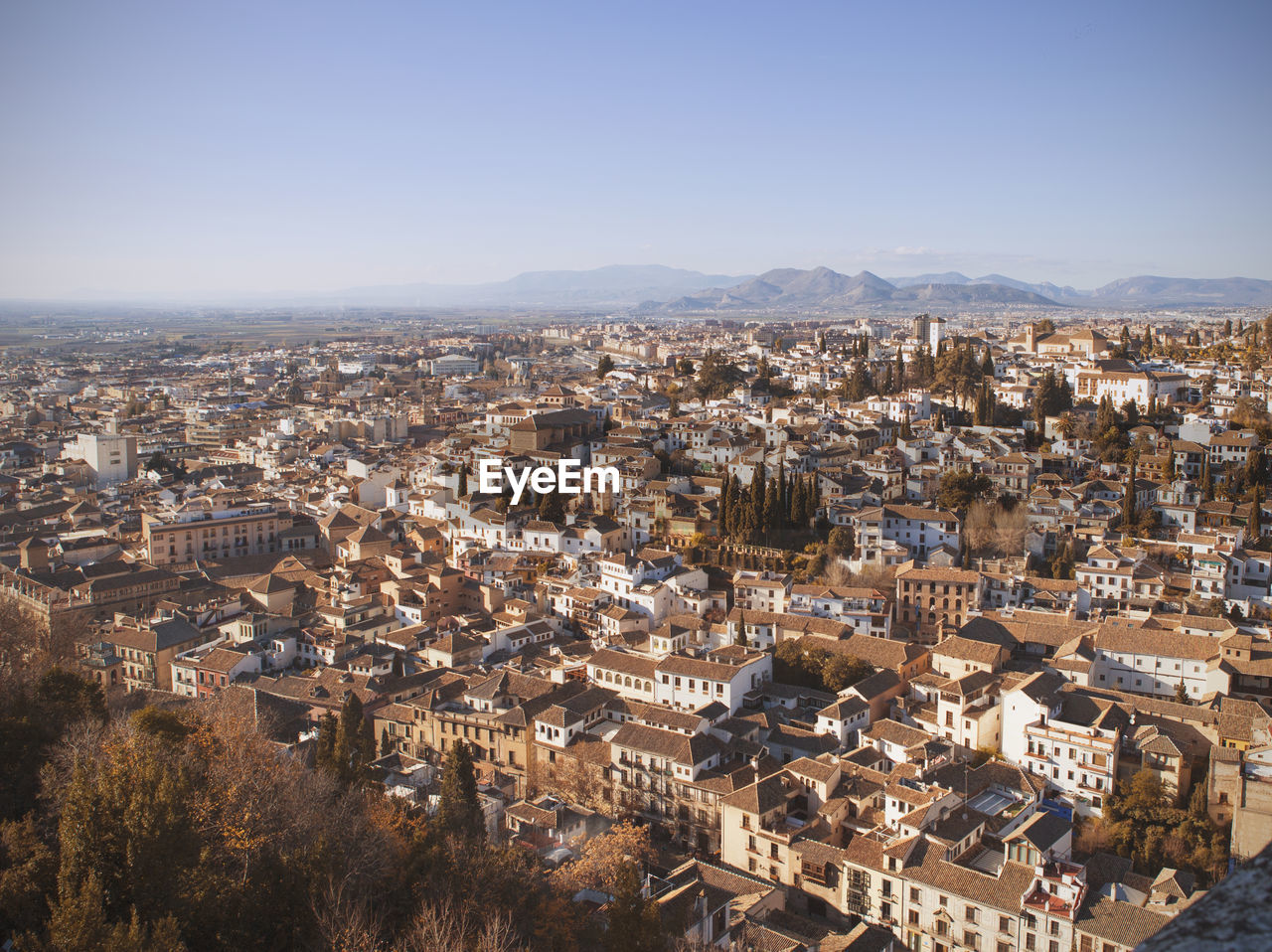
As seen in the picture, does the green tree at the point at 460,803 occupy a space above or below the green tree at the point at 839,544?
below

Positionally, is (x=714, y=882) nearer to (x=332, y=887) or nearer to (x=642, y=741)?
(x=642, y=741)

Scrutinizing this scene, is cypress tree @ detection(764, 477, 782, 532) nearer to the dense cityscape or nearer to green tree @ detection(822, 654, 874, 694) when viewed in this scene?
the dense cityscape

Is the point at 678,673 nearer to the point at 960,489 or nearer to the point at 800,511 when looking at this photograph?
the point at 800,511

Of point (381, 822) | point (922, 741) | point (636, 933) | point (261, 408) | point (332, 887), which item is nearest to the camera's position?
point (332, 887)

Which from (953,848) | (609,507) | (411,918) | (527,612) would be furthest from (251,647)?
(953,848)

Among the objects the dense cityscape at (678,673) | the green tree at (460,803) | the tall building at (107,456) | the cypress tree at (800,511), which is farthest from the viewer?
the tall building at (107,456)

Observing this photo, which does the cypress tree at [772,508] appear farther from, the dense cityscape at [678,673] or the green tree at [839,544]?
the green tree at [839,544]

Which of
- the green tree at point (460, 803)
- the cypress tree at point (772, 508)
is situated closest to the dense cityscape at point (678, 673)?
the green tree at point (460, 803)
